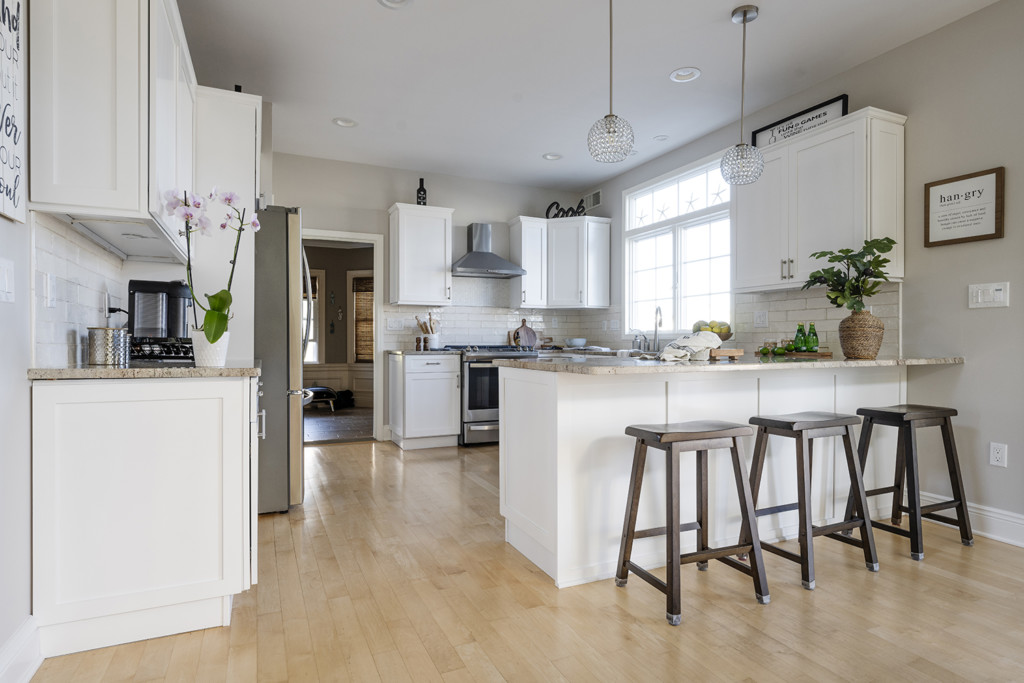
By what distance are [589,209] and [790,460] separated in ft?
13.7

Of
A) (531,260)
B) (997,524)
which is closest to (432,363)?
(531,260)

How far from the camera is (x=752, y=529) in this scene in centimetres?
215

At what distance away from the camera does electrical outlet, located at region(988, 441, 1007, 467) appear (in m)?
2.86

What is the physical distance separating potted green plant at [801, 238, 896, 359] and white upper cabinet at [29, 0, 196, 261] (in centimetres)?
312

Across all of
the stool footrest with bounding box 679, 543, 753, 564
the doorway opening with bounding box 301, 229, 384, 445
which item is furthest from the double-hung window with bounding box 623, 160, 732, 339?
the doorway opening with bounding box 301, 229, 384, 445

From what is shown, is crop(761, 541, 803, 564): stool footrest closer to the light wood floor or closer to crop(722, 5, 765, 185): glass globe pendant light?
the light wood floor

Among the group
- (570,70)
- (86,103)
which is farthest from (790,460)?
(86,103)

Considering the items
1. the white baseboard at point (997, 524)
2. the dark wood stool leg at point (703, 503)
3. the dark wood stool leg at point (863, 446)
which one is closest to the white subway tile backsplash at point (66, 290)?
the dark wood stool leg at point (703, 503)

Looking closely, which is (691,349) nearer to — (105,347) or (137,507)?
(137,507)

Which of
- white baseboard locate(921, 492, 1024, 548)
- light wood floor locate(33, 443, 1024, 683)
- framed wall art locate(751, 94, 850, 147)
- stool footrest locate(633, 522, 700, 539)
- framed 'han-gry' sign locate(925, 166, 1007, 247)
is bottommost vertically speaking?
light wood floor locate(33, 443, 1024, 683)

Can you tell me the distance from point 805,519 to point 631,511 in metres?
0.72

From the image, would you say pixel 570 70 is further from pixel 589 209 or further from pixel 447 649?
pixel 447 649

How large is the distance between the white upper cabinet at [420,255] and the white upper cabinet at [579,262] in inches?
45.6

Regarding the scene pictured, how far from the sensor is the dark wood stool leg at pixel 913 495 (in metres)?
2.56
